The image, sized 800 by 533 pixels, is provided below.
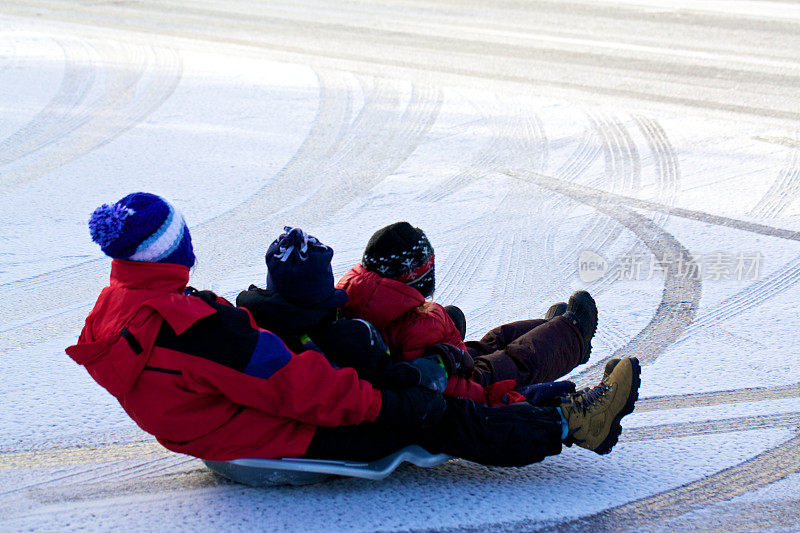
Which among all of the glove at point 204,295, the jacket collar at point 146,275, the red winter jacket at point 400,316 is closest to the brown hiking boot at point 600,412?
the red winter jacket at point 400,316

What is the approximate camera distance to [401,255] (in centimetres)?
289

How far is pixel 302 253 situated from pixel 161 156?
382cm

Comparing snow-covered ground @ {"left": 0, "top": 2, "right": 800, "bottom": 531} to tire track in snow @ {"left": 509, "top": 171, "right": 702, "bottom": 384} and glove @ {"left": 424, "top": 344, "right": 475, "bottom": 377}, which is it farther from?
glove @ {"left": 424, "top": 344, "right": 475, "bottom": 377}

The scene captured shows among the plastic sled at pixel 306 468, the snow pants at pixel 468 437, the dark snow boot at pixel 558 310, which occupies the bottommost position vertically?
the plastic sled at pixel 306 468

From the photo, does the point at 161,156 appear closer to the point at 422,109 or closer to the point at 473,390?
the point at 422,109

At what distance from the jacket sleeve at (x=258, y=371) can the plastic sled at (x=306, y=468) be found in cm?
19

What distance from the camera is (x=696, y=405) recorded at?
127 inches

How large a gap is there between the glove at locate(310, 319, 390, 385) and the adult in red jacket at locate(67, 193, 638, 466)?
0.10 meters

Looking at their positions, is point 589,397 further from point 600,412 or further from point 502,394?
point 502,394

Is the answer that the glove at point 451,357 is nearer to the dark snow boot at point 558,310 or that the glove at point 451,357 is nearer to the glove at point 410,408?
the glove at point 410,408

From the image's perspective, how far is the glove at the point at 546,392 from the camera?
2984 mm

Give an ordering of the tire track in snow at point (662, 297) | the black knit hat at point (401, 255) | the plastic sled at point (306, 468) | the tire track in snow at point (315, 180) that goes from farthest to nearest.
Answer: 1. the tire track in snow at point (315, 180)
2. the tire track in snow at point (662, 297)
3. the black knit hat at point (401, 255)
4. the plastic sled at point (306, 468)

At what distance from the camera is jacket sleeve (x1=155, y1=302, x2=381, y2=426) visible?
2.34 metres

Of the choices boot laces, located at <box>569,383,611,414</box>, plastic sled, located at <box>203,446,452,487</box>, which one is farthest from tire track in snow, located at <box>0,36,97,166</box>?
boot laces, located at <box>569,383,611,414</box>
